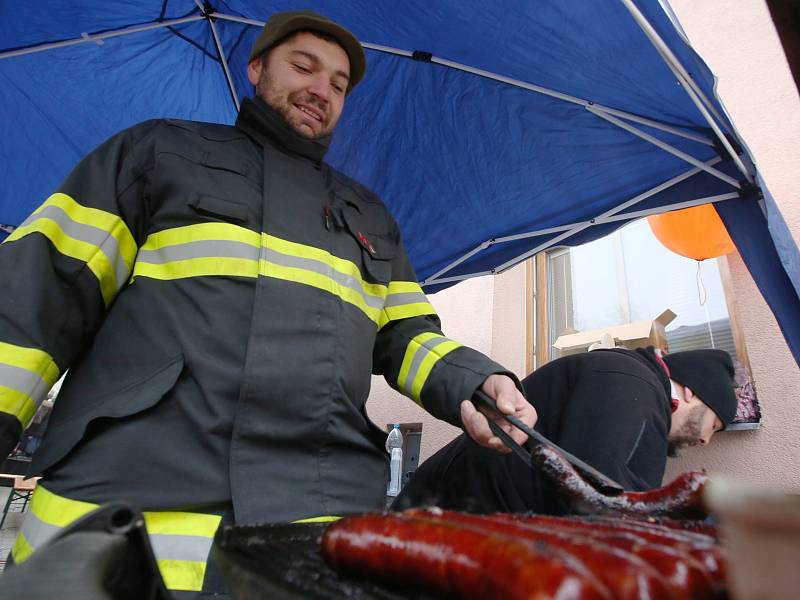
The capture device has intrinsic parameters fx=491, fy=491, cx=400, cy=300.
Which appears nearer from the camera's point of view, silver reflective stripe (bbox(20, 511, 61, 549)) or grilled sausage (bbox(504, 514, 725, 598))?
grilled sausage (bbox(504, 514, 725, 598))

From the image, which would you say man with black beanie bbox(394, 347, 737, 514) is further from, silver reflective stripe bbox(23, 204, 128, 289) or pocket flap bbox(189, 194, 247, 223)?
silver reflective stripe bbox(23, 204, 128, 289)

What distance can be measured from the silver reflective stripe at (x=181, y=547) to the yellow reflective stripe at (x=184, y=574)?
1 cm

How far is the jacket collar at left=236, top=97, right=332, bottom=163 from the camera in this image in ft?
6.40

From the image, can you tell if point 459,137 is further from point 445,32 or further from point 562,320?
point 562,320

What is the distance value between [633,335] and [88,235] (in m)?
3.60

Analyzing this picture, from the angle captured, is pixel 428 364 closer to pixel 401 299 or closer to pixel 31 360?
pixel 401 299

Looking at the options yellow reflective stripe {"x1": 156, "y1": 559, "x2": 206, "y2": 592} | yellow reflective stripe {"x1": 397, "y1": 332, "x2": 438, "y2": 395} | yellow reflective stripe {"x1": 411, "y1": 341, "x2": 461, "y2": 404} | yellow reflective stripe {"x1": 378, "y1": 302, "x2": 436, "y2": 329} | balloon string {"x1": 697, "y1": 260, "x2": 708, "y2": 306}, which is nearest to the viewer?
yellow reflective stripe {"x1": 156, "y1": 559, "x2": 206, "y2": 592}

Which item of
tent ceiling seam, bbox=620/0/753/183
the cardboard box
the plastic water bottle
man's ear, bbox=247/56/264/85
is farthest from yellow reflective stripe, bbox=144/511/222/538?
the plastic water bottle

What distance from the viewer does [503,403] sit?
1.53 m

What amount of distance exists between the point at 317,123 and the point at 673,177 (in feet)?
7.78

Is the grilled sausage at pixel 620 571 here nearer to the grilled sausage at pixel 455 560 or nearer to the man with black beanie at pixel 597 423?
the grilled sausage at pixel 455 560

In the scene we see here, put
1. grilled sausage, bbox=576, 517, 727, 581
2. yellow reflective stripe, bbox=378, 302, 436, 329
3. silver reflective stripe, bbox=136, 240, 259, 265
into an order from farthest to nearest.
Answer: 1. yellow reflective stripe, bbox=378, 302, 436, 329
2. silver reflective stripe, bbox=136, 240, 259, 265
3. grilled sausage, bbox=576, 517, 727, 581

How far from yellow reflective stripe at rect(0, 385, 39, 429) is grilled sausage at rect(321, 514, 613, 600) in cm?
94

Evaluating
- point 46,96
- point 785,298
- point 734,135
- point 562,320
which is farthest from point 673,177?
point 46,96
